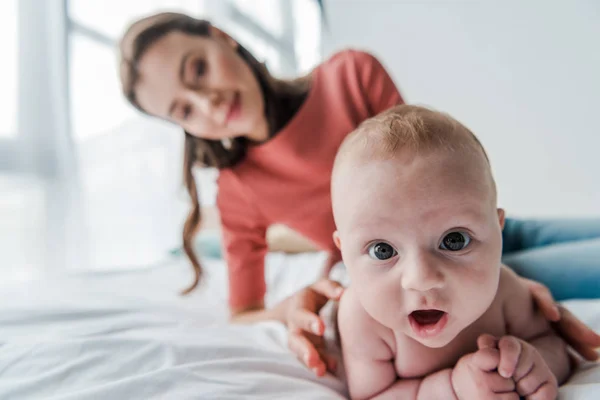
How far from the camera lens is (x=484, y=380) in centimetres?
43

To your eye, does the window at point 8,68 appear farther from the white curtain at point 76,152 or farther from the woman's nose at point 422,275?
the woman's nose at point 422,275

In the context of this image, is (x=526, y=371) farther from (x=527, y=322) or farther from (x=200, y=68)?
(x=200, y=68)

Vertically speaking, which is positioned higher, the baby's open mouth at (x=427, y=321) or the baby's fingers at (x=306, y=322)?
the baby's open mouth at (x=427, y=321)

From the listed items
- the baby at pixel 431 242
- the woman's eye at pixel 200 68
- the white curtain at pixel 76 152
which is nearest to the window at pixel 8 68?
the white curtain at pixel 76 152

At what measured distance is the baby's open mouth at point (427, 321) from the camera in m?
0.43

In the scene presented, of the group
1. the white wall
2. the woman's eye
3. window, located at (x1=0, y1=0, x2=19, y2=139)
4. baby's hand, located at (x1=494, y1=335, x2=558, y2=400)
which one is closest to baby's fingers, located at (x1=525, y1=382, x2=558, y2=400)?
baby's hand, located at (x1=494, y1=335, x2=558, y2=400)

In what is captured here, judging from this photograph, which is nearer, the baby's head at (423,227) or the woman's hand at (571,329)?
the baby's head at (423,227)

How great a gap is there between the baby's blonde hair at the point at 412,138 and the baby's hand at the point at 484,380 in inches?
6.6

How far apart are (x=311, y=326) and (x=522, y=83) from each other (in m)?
2.03

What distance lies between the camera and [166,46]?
34.0 inches

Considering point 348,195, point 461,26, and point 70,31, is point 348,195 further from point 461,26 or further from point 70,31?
point 461,26

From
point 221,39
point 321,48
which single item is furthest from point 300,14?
point 221,39

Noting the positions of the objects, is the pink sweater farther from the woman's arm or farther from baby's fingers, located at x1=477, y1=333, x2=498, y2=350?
baby's fingers, located at x1=477, y1=333, x2=498, y2=350

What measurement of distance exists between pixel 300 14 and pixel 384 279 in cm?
267
